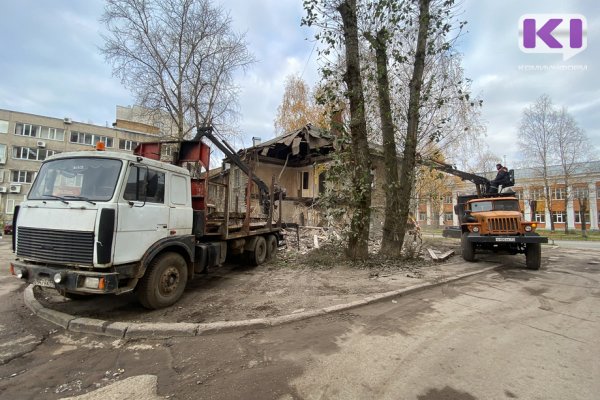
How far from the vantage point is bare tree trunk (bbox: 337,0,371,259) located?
9320 mm

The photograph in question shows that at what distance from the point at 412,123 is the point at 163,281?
8656 millimetres


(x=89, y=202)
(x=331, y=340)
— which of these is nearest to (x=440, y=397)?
(x=331, y=340)

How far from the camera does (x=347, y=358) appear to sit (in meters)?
3.70

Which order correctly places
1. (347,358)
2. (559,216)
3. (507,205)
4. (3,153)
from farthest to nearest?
1. (559,216)
2. (3,153)
3. (507,205)
4. (347,358)

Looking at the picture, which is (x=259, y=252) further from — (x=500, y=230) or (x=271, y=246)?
(x=500, y=230)

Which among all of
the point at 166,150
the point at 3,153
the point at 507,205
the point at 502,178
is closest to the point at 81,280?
the point at 166,150

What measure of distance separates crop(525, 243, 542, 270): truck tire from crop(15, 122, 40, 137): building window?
52.0 metres

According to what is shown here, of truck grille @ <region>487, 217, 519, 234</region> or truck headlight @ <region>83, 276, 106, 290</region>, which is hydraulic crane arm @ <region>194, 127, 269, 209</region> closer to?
truck headlight @ <region>83, 276, 106, 290</region>

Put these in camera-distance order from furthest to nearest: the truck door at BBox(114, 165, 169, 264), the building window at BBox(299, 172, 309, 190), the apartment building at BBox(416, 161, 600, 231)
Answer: the apartment building at BBox(416, 161, 600, 231)
the building window at BBox(299, 172, 309, 190)
the truck door at BBox(114, 165, 169, 264)

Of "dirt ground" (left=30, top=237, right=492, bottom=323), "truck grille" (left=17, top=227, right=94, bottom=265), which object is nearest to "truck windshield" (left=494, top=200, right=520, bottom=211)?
"dirt ground" (left=30, top=237, right=492, bottom=323)

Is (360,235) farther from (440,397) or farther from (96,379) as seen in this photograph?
(96,379)

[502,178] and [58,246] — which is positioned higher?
[502,178]

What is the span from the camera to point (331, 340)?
421cm

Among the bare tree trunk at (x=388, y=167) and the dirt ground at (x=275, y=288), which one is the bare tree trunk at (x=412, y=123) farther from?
the dirt ground at (x=275, y=288)
